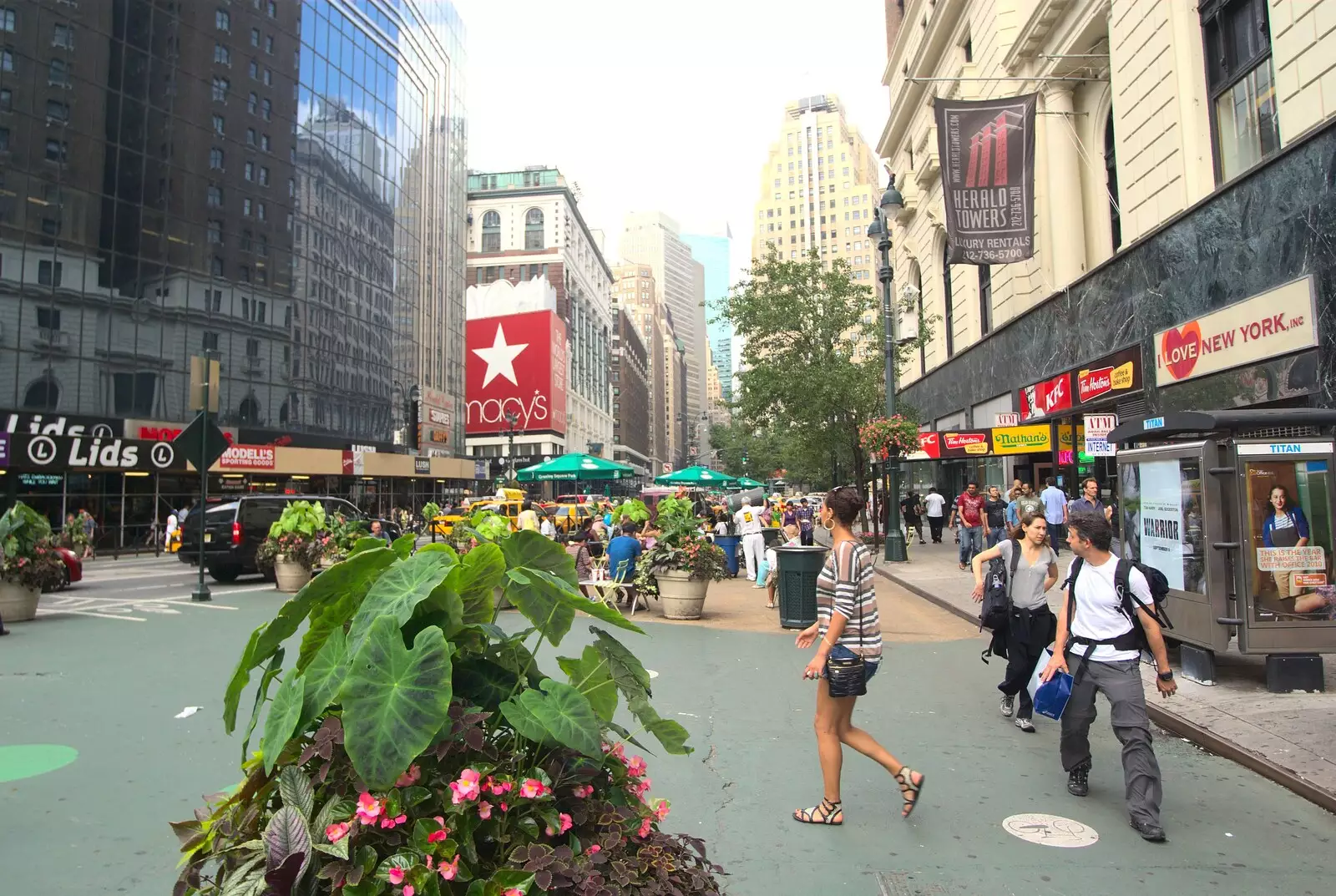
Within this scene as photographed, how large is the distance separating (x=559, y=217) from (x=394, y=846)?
90.9 meters

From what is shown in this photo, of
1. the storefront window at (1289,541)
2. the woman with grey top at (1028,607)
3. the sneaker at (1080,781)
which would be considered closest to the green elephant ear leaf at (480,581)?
the sneaker at (1080,781)

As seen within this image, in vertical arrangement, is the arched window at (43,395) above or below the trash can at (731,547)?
above

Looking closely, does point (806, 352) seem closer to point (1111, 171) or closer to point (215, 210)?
point (1111, 171)

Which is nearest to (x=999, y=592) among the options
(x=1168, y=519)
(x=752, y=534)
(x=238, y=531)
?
(x=1168, y=519)

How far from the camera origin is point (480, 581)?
2.04 metres

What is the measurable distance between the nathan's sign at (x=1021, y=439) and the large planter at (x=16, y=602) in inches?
782

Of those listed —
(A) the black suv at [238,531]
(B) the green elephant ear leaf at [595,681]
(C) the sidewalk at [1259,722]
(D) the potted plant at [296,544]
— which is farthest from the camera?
(A) the black suv at [238,531]

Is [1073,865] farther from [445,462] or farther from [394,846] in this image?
[445,462]

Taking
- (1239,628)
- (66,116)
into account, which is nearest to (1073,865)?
(1239,628)

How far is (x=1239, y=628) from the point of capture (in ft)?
23.4

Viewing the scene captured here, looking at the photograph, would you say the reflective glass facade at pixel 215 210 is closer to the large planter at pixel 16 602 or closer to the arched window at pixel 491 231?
the large planter at pixel 16 602

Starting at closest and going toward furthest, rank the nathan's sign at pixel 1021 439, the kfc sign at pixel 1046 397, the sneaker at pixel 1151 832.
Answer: the sneaker at pixel 1151 832 → the kfc sign at pixel 1046 397 → the nathan's sign at pixel 1021 439

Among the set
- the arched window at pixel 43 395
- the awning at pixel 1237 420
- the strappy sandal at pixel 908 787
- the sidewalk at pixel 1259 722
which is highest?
the arched window at pixel 43 395

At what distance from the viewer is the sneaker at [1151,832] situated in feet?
14.0
